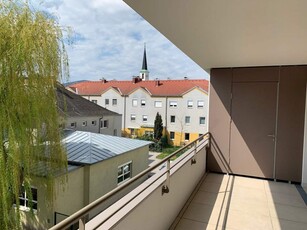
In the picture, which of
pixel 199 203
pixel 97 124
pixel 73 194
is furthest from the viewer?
pixel 97 124

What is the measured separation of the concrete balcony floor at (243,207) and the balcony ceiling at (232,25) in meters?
2.17

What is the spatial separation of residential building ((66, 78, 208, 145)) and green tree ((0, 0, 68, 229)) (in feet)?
62.5

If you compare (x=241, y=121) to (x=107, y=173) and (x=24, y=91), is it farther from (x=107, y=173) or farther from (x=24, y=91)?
(x=107, y=173)

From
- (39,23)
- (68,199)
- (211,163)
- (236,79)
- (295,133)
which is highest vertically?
(39,23)

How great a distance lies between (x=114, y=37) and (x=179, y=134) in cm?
1572

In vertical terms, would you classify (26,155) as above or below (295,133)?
below

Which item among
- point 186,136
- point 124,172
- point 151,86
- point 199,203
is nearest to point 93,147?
point 124,172

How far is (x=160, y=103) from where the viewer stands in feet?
82.2

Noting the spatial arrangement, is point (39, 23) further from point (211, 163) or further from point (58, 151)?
point (211, 163)

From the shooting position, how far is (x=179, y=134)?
25047 mm

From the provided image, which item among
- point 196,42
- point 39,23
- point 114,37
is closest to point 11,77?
point 39,23

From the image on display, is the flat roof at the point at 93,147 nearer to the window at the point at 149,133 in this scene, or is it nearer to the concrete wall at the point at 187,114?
the concrete wall at the point at 187,114

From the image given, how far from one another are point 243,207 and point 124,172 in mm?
9327

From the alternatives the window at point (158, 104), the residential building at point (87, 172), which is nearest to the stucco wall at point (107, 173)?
the residential building at point (87, 172)
